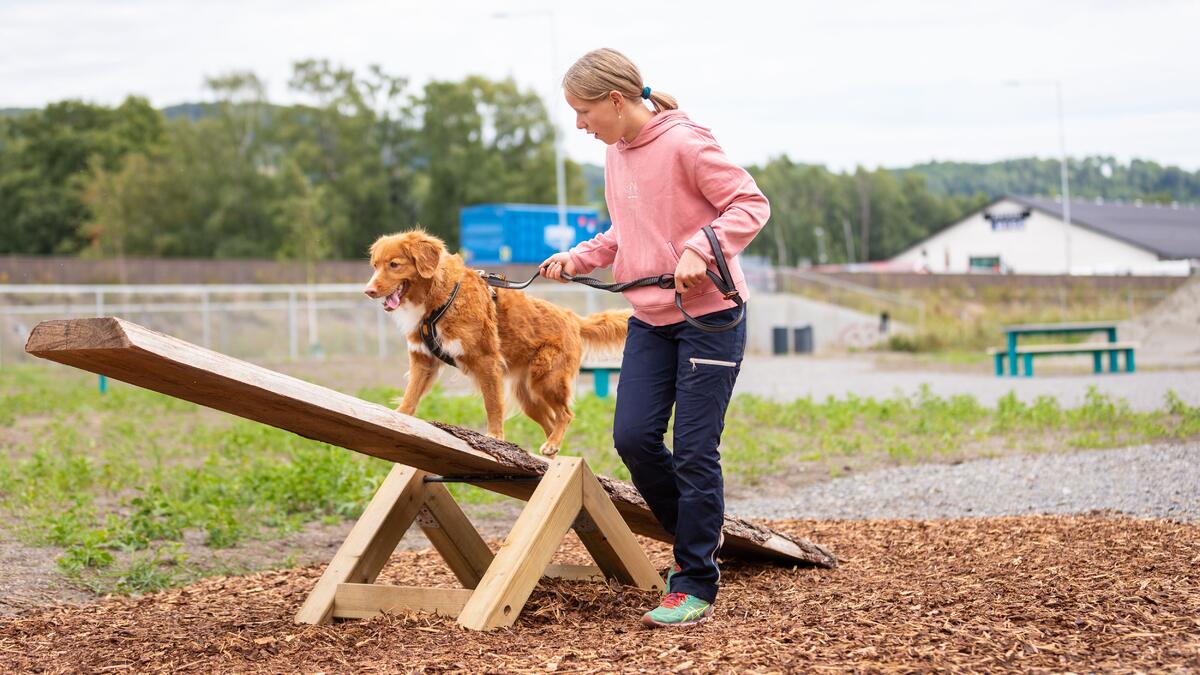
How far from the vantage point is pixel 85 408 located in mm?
13984

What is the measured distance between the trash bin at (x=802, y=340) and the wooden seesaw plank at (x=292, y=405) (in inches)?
1050

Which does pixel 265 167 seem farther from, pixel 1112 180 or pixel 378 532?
pixel 378 532

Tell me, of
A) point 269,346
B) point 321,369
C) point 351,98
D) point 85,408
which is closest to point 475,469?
point 85,408

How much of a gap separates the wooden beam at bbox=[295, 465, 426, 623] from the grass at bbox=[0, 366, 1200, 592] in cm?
161

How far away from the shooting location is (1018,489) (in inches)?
321

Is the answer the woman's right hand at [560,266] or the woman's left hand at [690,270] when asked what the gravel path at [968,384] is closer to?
the woman's right hand at [560,266]

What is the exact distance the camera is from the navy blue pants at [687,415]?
4219mm

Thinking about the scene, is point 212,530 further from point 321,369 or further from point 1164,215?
point 1164,215

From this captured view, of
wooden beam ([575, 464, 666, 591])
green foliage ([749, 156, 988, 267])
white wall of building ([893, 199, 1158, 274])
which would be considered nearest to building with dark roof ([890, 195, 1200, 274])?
white wall of building ([893, 199, 1158, 274])

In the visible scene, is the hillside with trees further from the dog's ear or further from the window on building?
the dog's ear

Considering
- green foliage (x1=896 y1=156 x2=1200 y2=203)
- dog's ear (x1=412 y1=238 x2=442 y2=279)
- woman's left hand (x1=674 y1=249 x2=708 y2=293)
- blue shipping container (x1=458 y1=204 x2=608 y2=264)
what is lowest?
woman's left hand (x1=674 y1=249 x2=708 y2=293)

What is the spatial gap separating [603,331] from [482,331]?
0.91 meters

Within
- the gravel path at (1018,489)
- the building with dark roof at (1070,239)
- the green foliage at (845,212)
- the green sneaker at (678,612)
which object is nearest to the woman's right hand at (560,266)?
the green sneaker at (678,612)

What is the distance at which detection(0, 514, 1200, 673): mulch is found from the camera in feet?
11.7
